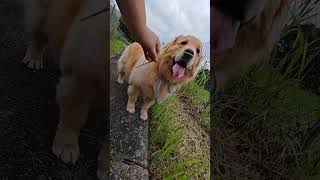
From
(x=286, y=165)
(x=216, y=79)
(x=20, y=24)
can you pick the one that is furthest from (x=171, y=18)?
(x=286, y=165)

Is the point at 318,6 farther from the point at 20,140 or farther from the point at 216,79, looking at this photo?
the point at 20,140

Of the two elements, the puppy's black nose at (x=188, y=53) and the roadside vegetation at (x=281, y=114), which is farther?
the roadside vegetation at (x=281, y=114)

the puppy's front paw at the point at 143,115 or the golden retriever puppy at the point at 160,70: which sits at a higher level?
the golden retriever puppy at the point at 160,70

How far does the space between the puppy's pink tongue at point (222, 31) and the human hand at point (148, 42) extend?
0.69ft

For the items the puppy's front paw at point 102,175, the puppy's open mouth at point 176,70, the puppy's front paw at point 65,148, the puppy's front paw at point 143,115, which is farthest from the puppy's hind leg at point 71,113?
the puppy's open mouth at point 176,70

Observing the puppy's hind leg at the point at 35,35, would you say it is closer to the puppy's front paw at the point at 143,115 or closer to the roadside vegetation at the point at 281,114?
the puppy's front paw at the point at 143,115

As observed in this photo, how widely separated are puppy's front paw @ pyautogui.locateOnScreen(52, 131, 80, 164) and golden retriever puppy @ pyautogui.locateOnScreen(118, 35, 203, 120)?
27 cm

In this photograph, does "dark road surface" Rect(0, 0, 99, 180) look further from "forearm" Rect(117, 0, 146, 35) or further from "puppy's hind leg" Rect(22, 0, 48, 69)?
"forearm" Rect(117, 0, 146, 35)

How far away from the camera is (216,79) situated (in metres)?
2.38

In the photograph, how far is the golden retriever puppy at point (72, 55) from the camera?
7.68 ft

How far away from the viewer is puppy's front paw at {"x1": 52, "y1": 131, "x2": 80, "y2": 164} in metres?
2.38

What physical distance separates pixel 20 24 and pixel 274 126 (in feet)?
3.34

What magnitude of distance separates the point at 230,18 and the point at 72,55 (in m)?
0.60

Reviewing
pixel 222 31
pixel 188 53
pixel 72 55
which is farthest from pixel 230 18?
pixel 72 55
